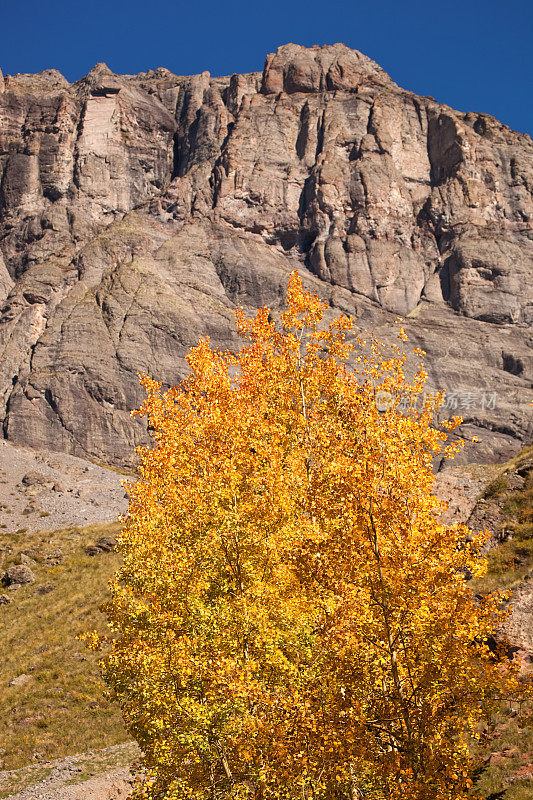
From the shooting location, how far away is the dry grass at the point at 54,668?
23.1 metres

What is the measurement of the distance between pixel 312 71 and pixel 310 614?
18338 cm

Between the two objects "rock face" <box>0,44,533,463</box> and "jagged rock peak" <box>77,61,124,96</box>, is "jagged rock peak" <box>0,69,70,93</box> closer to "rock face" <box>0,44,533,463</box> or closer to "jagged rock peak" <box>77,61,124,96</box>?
"rock face" <box>0,44,533,463</box>

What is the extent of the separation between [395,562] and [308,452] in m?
5.59

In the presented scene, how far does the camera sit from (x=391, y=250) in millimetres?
134125

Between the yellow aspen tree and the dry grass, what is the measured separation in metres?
10.6

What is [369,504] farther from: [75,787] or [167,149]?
[167,149]

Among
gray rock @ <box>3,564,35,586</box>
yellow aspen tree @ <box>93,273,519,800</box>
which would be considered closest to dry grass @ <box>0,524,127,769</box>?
gray rock @ <box>3,564,35,586</box>

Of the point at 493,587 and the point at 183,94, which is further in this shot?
the point at 183,94

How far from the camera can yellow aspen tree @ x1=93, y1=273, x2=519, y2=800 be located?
8.06 m

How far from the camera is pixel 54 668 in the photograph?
29672mm

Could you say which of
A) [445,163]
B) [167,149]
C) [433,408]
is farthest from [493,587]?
[167,149]

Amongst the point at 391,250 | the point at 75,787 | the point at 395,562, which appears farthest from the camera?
the point at 391,250

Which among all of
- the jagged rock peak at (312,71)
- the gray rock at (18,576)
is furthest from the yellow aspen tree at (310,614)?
the jagged rock peak at (312,71)

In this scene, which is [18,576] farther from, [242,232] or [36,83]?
[36,83]
